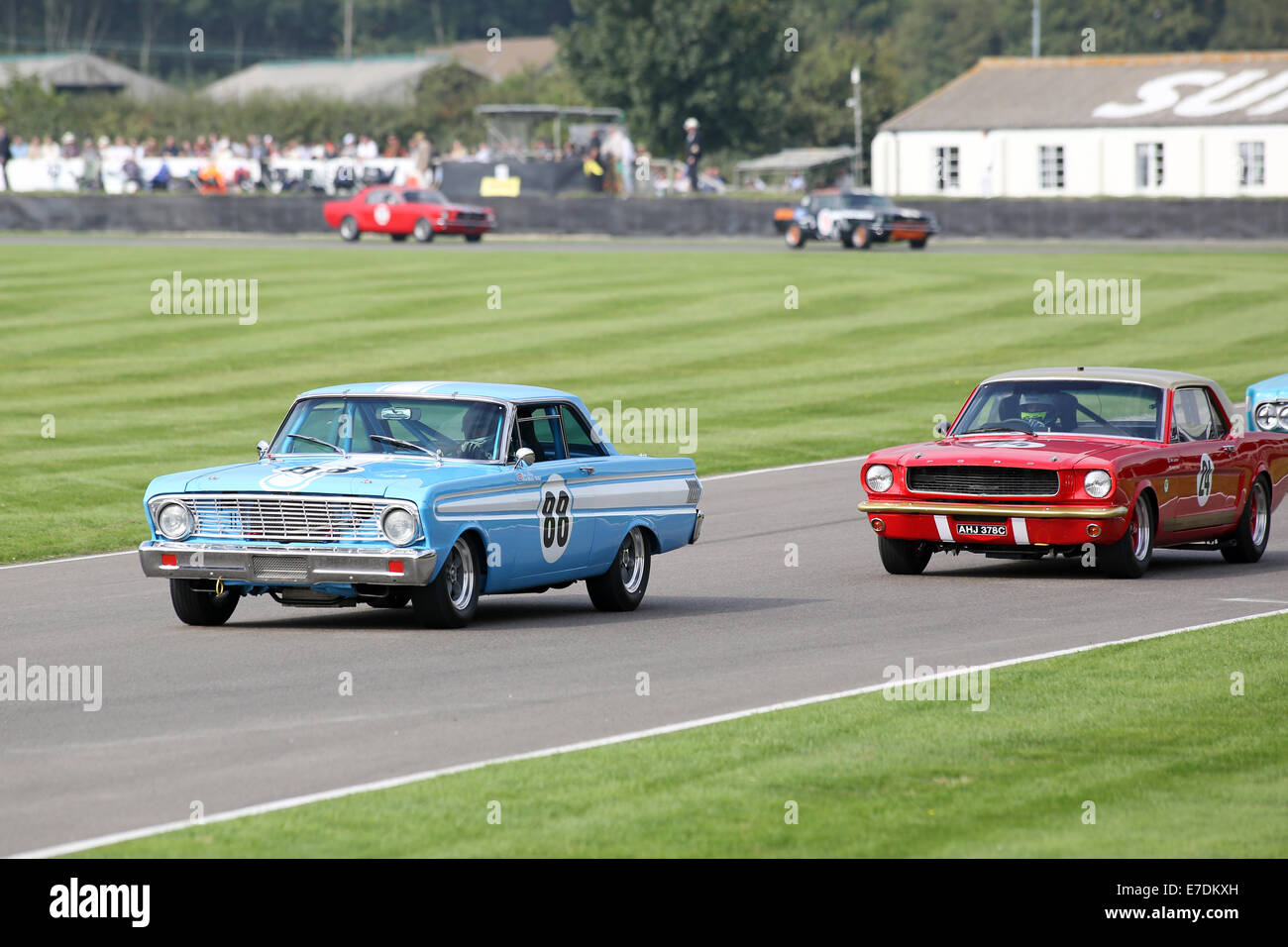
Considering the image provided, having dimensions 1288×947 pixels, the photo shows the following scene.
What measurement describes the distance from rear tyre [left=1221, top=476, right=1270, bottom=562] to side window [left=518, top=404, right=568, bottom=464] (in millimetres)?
5413

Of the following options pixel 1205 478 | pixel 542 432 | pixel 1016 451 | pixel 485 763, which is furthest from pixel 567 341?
pixel 485 763

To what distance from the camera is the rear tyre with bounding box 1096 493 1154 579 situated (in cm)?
1340

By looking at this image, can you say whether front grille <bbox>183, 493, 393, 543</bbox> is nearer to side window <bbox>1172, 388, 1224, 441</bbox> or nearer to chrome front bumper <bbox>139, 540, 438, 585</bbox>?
chrome front bumper <bbox>139, 540, 438, 585</bbox>

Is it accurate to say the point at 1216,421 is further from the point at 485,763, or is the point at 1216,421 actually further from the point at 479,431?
the point at 485,763

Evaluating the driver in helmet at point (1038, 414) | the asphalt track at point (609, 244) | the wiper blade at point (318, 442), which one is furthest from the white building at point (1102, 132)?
the wiper blade at point (318, 442)

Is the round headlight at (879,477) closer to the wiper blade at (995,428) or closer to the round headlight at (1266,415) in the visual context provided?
the wiper blade at (995,428)

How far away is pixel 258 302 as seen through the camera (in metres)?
36.0

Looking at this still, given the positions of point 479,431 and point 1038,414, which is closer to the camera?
point 479,431

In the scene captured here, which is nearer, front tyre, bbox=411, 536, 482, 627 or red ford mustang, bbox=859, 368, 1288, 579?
front tyre, bbox=411, 536, 482, 627

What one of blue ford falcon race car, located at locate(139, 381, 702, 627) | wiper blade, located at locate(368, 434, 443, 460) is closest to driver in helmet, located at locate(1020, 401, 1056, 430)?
blue ford falcon race car, located at locate(139, 381, 702, 627)

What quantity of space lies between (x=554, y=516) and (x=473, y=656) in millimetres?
1637

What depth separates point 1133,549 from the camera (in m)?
13.5
